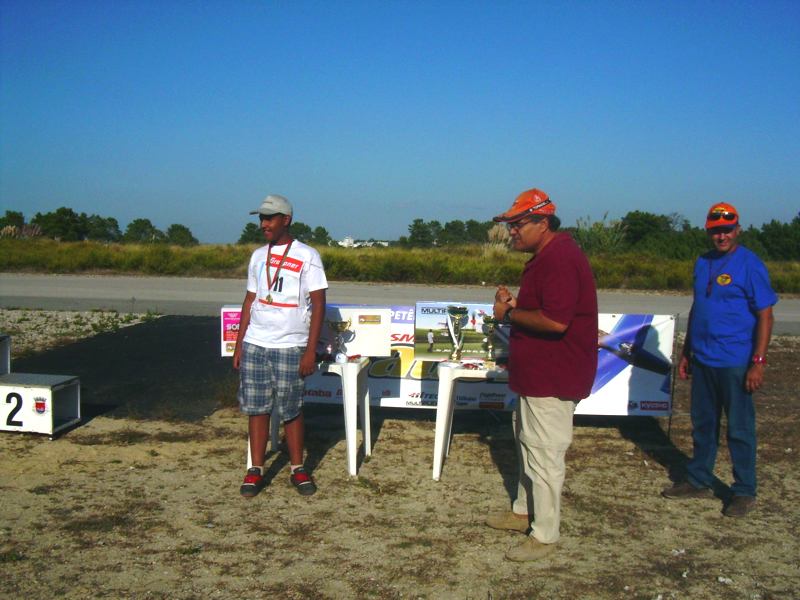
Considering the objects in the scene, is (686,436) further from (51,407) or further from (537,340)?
(51,407)

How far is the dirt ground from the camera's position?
155 inches

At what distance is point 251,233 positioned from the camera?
45500mm

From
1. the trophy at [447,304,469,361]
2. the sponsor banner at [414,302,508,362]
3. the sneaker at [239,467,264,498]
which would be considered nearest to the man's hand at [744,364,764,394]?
the sponsor banner at [414,302,508,362]

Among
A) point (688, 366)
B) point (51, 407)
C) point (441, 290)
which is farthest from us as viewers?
point (441, 290)

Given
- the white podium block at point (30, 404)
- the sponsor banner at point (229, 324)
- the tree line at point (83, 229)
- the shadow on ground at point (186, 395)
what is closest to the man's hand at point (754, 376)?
the shadow on ground at point (186, 395)

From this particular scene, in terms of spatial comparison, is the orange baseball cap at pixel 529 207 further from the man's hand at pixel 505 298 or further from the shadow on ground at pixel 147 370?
the shadow on ground at pixel 147 370

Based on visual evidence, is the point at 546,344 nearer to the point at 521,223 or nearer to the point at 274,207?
the point at 521,223

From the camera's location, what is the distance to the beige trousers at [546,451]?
4.24 m

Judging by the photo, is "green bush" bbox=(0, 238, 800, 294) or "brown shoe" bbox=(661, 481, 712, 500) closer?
"brown shoe" bbox=(661, 481, 712, 500)

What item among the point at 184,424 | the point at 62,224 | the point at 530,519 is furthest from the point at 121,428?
the point at 62,224

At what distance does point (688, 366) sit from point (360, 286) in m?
19.8

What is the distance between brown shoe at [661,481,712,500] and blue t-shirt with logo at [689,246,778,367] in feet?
2.89

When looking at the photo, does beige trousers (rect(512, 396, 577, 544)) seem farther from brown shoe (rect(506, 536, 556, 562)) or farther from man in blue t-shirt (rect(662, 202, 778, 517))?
man in blue t-shirt (rect(662, 202, 778, 517))

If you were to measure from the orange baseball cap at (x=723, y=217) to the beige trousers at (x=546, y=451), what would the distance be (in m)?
1.65
